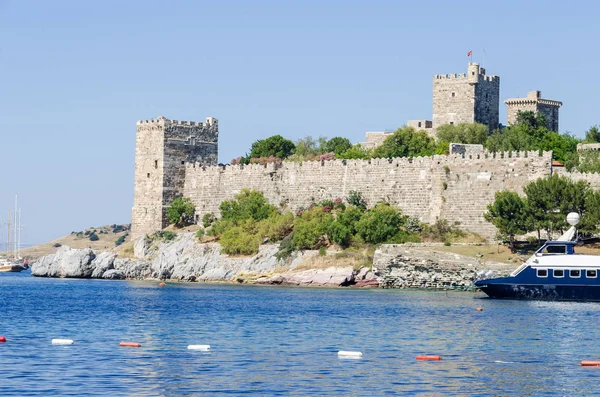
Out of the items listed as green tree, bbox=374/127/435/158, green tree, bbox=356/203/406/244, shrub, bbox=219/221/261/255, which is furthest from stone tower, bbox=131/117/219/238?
green tree, bbox=356/203/406/244

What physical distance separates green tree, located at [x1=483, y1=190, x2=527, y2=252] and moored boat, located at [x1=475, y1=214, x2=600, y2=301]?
22.2 ft

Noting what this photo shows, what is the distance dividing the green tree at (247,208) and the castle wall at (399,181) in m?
0.83

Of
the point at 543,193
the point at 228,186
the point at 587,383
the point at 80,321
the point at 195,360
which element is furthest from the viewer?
the point at 228,186

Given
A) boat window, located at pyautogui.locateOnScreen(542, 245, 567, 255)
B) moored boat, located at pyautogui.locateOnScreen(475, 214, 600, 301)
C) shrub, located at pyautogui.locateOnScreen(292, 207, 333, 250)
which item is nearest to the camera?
moored boat, located at pyautogui.locateOnScreen(475, 214, 600, 301)

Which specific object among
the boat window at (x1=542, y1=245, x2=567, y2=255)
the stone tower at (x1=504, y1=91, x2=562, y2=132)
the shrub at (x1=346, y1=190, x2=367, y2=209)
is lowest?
the boat window at (x1=542, y1=245, x2=567, y2=255)

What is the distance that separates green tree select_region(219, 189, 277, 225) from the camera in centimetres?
6688

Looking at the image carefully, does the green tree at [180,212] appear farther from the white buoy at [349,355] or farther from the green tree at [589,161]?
the white buoy at [349,355]

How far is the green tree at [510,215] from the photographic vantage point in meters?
53.9

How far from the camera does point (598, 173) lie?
5612 centimetres

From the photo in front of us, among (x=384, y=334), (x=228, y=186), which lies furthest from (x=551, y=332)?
(x=228, y=186)

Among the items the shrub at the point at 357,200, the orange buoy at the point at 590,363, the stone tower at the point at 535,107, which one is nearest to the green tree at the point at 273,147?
the stone tower at the point at 535,107

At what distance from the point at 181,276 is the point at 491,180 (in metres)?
17.5

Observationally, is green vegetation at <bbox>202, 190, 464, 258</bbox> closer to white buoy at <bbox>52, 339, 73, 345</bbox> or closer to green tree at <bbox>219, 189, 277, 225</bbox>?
green tree at <bbox>219, 189, 277, 225</bbox>

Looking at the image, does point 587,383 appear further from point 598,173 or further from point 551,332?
point 598,173
